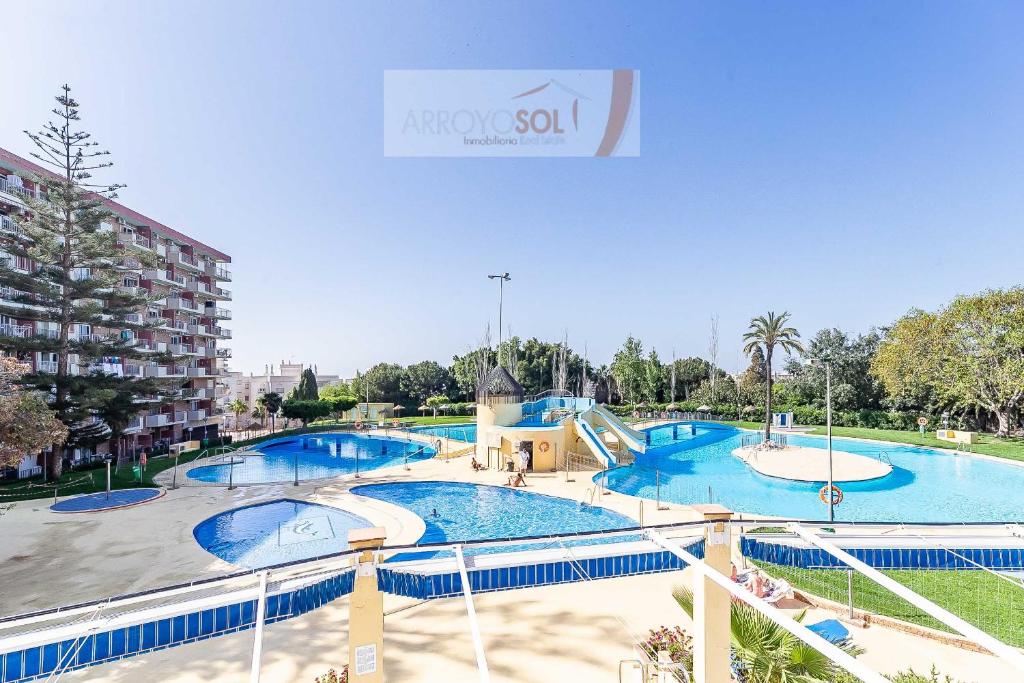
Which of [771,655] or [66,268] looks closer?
[771,655]

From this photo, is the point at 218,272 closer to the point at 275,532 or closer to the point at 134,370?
the point at 134,370

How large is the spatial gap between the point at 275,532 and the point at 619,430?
657 inches

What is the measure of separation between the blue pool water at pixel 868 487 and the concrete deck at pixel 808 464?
1.37 ft

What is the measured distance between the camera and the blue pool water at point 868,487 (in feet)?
52.3

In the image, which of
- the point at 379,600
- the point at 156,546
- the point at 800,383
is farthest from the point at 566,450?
the point at 800,383

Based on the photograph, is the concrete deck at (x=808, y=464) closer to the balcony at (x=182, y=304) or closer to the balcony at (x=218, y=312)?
the balcony at (x=182, y=304)

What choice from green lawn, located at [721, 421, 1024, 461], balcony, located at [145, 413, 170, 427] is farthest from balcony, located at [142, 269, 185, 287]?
green lawn, located at [721, 421, 1024, 461]

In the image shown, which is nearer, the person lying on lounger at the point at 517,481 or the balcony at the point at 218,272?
the person lying on lounger at the point at 517,481

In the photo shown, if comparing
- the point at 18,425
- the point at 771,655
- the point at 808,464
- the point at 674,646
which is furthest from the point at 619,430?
the point at 18,425

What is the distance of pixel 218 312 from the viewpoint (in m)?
38.8

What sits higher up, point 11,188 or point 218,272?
point 11,188

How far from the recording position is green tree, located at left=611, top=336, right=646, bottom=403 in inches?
1860

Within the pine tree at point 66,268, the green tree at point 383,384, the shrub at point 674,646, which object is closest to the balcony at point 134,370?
the pine tree at point 66,268

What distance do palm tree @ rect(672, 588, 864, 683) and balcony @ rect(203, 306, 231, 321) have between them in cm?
4165
